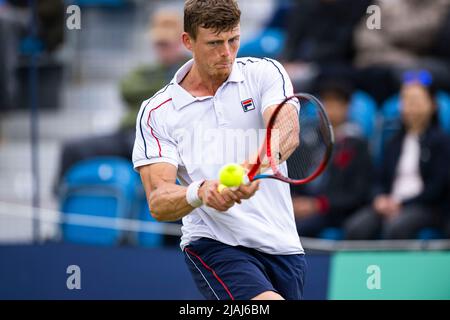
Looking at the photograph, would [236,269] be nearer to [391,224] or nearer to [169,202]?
[169,202]

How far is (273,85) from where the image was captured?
160 inches

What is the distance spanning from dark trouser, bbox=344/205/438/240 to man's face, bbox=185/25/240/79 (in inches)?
105

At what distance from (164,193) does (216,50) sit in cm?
63

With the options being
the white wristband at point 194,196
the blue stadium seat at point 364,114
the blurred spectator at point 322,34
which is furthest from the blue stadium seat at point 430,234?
the white wristband at point 194,196

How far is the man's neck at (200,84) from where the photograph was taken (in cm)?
409

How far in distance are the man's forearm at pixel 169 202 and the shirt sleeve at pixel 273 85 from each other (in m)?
0.52

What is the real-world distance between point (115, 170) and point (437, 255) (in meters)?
2.46

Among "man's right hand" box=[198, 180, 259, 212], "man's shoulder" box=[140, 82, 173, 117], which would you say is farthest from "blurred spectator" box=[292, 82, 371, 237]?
"man's right hand" box=[198, 180, 259, 212]

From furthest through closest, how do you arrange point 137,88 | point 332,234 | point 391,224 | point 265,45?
point 265,45, point 137,88, point 332,234, point 391,224
